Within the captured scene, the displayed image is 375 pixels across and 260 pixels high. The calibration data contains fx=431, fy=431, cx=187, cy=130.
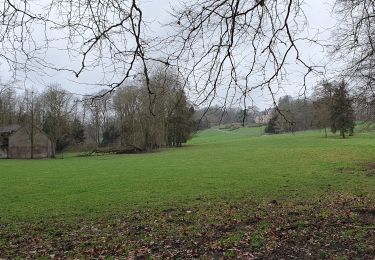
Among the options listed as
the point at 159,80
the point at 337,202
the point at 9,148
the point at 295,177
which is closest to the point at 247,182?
the point at 295,177

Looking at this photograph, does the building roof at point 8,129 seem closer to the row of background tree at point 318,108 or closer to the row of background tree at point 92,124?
the row of background tree at point 92,124

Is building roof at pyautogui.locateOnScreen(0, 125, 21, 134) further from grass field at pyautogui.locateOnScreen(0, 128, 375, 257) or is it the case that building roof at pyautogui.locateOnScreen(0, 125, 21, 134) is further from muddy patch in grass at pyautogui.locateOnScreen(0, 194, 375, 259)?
muddy patch in grass at pyautogui.locateOnScreen(0, 194, 375, 259)

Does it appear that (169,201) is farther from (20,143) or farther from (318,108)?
(20,143)

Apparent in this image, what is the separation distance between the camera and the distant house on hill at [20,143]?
67312 mm

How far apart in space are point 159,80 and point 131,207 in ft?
27.9

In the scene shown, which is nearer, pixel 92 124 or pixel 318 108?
pixel 318 108

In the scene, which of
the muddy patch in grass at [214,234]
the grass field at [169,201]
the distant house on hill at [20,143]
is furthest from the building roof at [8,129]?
the muddy patch in grass at [214,234]

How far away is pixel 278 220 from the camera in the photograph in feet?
36.2

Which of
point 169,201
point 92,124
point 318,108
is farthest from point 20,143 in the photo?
point 318,108

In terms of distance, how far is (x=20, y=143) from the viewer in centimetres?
6806

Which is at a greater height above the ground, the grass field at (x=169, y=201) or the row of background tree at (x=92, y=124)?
the row of background tree at (x=92, y=124)

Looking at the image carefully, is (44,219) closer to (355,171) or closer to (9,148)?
(355,171)

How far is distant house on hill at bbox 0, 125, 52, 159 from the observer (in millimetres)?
67312

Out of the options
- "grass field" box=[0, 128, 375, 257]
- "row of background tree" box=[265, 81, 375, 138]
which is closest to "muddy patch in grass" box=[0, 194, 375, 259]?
"grass field" box=[0, 128, 375, 257]
